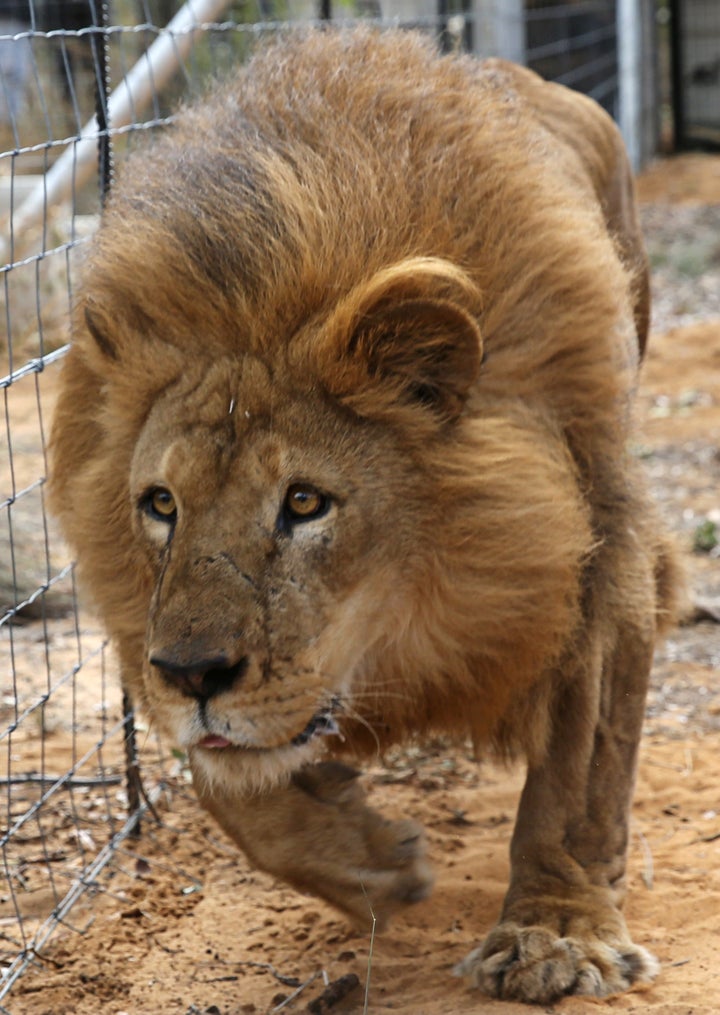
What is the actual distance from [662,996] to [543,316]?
1298mm

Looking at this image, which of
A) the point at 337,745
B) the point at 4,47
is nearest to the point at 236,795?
the point at 337,745

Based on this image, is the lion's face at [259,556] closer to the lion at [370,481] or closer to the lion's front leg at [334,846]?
the lion at [370,481]

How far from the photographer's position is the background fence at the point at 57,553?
3.37m

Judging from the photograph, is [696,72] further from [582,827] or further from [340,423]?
[340,423]

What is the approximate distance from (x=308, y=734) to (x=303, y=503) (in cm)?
42

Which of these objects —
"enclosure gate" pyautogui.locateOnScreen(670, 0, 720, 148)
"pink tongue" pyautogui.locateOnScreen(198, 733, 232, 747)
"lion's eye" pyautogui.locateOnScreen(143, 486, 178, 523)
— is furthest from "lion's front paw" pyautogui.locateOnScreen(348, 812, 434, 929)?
"enclosure gate" pyautogui.locateOnScreen(670, 0, 720, 148)

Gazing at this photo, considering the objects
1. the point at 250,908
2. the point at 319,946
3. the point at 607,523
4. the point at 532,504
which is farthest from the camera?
the point at 250,908

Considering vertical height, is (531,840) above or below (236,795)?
below

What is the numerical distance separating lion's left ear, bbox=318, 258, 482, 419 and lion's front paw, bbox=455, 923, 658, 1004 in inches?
42.1

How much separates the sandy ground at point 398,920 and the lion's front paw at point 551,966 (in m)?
0.04

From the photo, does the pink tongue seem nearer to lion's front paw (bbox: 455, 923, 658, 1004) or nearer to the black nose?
the black nose

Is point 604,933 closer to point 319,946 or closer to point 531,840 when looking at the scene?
point 531,840

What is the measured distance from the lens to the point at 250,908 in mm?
3408

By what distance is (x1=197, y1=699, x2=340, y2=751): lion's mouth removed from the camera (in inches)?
94.1
